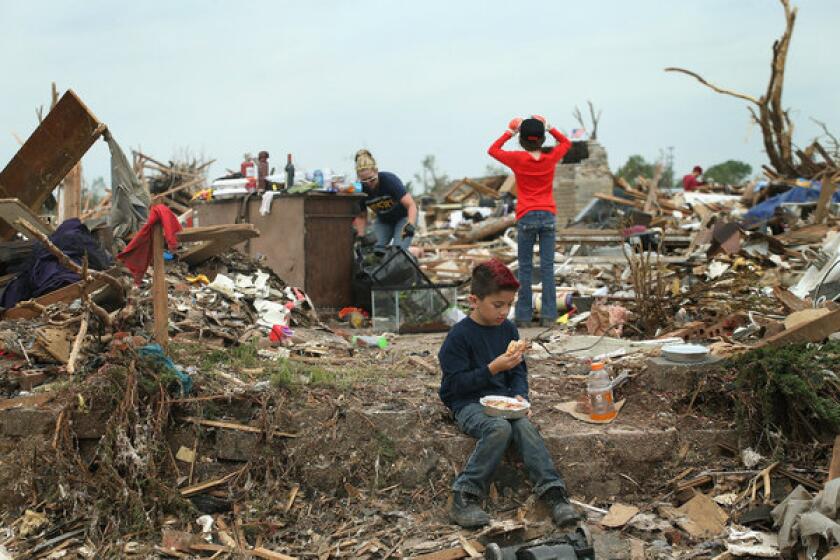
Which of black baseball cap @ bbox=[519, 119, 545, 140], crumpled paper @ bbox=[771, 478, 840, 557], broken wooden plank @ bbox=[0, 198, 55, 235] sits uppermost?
black baseball cap @ bbox=[519, 119, 545, 140]

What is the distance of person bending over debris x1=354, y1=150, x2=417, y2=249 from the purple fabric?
10.2 ft

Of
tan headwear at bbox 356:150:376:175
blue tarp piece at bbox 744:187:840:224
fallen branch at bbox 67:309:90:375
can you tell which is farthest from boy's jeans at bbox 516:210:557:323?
blue tarp piece at bbox 744:187:840:224

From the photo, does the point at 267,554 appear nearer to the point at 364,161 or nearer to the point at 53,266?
the point at 53,266

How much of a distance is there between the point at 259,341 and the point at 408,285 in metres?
2.19

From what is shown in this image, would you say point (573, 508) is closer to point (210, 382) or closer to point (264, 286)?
point (210, 382)

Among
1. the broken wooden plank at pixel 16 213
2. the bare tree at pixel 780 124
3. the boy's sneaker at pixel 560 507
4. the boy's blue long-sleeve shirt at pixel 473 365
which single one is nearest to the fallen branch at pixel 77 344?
the broken wooden plank at pixel 16 213

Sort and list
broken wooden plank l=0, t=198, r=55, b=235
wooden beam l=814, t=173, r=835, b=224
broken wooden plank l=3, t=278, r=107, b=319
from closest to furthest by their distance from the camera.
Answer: broken wooden plank l=3, t=278, r=107, b=319 < broken wooden plank l=0, t=198, r=55, b=235 < wooden beam l=814, t=173, r=835, b=224

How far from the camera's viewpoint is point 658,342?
6664 mm

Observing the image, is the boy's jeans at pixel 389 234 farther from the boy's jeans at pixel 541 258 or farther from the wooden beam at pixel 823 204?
the wooden beam at pixel 823 204

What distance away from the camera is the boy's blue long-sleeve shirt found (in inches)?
184

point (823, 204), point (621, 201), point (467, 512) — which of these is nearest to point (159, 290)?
point (467, 512)

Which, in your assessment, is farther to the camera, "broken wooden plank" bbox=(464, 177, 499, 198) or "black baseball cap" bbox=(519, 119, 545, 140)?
"broken wooden plank" bbox=(464, 177, 499, 198)

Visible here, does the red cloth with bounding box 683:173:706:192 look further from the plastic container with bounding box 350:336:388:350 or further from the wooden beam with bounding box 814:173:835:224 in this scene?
the plastic container with bounding box 350:336:388:350

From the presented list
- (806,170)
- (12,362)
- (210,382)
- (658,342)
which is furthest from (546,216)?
(806,170)
